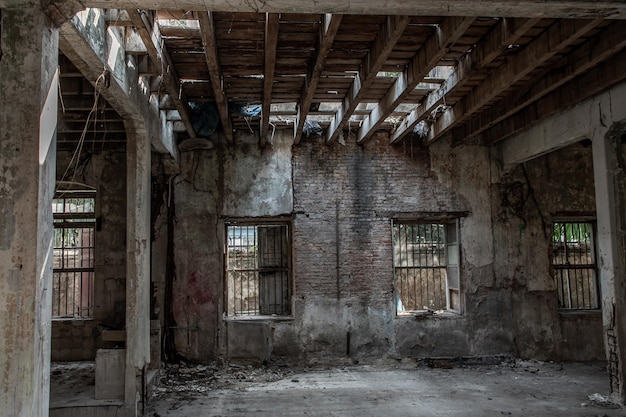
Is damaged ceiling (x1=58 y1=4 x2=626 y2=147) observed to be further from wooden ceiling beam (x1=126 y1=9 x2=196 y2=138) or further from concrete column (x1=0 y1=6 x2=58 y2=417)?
concrete column (x1=0 y1=6 x2=58 y2=417)

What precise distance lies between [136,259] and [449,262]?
5.37 meters

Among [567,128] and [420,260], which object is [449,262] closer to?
[420,260]

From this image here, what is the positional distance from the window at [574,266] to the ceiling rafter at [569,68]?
280 centimetres

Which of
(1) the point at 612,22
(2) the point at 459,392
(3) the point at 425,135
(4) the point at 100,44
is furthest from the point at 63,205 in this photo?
(1) the point at 612,22

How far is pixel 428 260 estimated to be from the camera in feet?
27.9


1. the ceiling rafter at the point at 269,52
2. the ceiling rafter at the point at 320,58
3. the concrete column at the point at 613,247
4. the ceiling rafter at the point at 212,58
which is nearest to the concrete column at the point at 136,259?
the ceiling rafter at the point at 212,58

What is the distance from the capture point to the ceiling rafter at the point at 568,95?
5265 mm

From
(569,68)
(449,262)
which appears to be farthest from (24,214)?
(449,262)

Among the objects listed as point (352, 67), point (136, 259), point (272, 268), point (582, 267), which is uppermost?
point (352, 67)

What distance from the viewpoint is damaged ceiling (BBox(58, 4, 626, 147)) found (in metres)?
4.27

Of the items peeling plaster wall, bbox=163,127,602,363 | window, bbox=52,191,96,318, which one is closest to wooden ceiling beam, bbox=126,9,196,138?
peeling plaster wall, bbox=163,127,602,363

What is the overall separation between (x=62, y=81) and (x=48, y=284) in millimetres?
3179

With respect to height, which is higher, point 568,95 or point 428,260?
point 568,95

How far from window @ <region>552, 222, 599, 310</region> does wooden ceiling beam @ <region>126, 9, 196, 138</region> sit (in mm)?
6570
